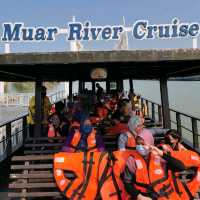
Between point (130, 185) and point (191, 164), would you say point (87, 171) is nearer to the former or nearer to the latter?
point (130, 185)

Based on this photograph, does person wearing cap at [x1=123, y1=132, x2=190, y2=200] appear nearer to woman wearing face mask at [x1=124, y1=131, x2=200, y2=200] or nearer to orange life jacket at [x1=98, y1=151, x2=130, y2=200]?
woman wearing face mask at [x1=124, y1=131, x2=200, y2=200]

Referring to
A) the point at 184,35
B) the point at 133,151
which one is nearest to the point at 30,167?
the point at 133,151

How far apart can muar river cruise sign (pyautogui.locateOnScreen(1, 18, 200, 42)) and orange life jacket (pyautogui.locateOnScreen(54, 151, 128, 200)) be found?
5615 millimetres

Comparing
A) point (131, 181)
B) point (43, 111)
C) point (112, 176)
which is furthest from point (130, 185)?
point (43, 111)

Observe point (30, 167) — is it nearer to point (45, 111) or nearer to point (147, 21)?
point (45, 111)

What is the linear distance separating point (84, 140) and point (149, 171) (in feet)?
5.09

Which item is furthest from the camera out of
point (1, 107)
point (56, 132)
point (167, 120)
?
point (1, 107)

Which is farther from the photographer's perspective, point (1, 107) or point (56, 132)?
point (1, 107)

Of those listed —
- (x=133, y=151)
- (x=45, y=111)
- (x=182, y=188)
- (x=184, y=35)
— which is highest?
(x=184, y=35)

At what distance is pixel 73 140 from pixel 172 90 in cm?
7799

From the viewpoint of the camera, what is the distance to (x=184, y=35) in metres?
10.8

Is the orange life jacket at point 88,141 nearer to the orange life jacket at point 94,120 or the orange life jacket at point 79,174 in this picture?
the orange life jacket at point 79,174

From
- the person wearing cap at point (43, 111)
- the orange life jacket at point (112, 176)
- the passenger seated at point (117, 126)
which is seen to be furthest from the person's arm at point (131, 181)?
the person wearing cap at point (43, 111)

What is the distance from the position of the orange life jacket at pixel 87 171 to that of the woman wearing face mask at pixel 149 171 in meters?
0.64
